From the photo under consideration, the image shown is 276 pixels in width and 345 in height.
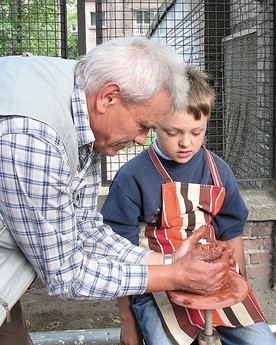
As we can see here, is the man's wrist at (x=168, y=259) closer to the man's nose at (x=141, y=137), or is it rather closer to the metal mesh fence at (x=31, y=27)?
the man's nose at (x=141, y=137)

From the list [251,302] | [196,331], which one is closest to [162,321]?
[196,331]

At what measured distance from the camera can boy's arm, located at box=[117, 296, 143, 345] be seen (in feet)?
8.23

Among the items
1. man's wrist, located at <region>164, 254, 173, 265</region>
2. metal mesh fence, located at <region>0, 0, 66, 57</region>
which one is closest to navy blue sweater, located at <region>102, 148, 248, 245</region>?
man's wrist, located at <region>164, 254, 173, 265</region>

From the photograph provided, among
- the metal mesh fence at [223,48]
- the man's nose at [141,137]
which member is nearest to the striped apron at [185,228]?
the man's nose at [141,137]

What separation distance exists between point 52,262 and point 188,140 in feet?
2.74

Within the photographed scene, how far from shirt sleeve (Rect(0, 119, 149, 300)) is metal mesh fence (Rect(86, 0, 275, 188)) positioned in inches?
88.6

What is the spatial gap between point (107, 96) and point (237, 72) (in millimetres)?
3281

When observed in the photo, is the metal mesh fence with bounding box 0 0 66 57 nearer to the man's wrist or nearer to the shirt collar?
the man's wrist

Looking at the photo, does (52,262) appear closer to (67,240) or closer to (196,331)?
(67,240)

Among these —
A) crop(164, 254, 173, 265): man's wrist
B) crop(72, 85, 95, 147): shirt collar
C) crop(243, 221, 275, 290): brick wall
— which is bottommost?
crop(243, 221, 275, 290): brick wall

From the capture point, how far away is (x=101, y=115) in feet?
6.16

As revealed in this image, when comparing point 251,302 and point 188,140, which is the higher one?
point 188,140

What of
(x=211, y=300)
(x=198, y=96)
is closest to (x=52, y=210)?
(x=211, y=300)

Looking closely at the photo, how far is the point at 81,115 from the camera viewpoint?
1853mm
